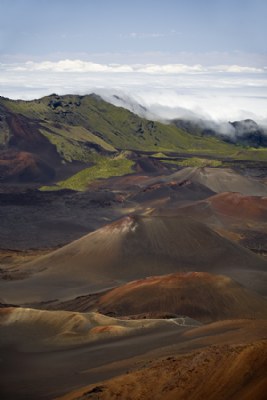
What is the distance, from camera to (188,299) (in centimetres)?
5844

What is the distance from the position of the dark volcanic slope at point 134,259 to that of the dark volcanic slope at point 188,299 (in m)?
8.39

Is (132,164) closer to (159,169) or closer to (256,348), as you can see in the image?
(159,169)

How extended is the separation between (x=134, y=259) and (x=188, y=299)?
22057 mm

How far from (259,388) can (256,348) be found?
3358 millimetres

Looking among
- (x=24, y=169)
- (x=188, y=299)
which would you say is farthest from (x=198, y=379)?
(x=24, y=169)

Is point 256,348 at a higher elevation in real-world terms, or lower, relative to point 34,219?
higher

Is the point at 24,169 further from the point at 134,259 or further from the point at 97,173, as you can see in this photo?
the point at 134,259

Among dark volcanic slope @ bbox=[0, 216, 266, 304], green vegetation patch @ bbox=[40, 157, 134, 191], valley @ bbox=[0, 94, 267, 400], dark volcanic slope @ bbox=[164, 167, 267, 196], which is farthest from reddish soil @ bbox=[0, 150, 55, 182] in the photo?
dark volcanic slope @ bbox=[0, 216, 266, 304]

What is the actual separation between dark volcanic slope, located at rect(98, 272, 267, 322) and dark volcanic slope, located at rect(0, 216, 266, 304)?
839 centimetres

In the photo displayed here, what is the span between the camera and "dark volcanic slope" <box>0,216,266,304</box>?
7128 centimetres

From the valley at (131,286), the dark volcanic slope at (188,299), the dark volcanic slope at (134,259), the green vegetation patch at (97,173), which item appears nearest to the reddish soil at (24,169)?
the valley at (131,286)

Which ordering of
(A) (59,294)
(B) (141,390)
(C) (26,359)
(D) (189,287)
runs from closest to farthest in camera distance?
(B) (141,390) → (C) (26,359) → (D) (189,287) → (A) (59,294)

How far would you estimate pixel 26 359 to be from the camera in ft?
130

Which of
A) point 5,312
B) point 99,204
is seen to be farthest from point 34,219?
point 5,312
